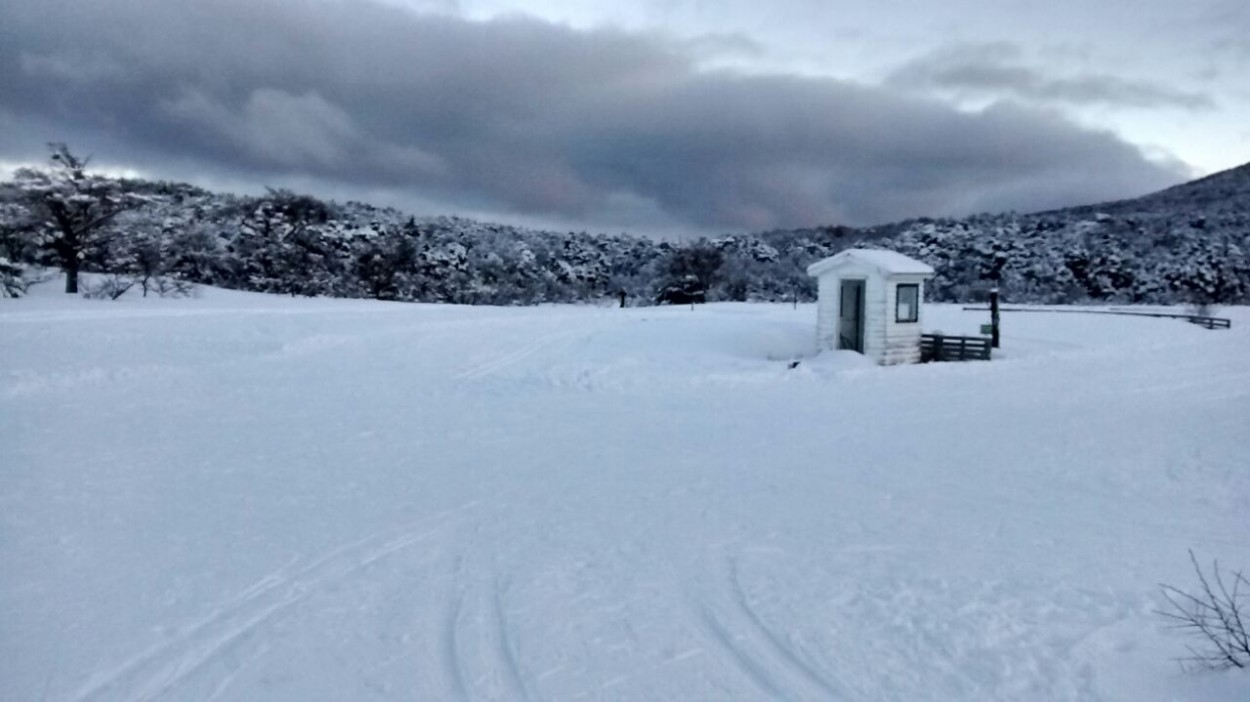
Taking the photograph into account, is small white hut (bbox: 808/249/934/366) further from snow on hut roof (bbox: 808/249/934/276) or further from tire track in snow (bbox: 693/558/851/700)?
tire track in snow (bbox: 693/558/851/700)

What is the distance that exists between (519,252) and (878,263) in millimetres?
47417

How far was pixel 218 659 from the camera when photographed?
4961 millimetres

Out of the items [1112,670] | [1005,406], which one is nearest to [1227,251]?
[1005,406]

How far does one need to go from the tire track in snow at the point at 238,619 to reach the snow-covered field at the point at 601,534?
3cm

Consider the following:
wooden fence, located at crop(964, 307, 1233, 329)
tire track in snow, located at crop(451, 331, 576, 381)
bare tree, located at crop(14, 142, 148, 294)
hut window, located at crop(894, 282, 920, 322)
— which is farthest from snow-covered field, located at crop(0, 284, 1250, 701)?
wooden fence, located at crop(964, 307, 1233, 329)

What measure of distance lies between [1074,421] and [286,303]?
28.0 metres

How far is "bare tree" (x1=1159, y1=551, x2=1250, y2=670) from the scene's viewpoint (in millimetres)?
4445

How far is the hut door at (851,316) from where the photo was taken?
2333cm

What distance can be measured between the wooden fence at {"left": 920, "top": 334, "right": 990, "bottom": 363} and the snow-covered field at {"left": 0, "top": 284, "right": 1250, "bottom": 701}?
5496mm

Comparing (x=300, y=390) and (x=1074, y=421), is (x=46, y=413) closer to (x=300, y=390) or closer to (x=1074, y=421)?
(x=300, y=390)

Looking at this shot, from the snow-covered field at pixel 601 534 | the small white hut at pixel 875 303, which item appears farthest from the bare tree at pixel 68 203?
the small white hut at pixel 875 303

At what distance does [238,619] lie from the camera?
554 cm

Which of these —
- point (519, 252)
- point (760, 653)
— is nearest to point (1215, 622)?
point (760, 653)

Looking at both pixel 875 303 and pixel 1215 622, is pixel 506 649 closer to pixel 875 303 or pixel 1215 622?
pixel 1215 622
